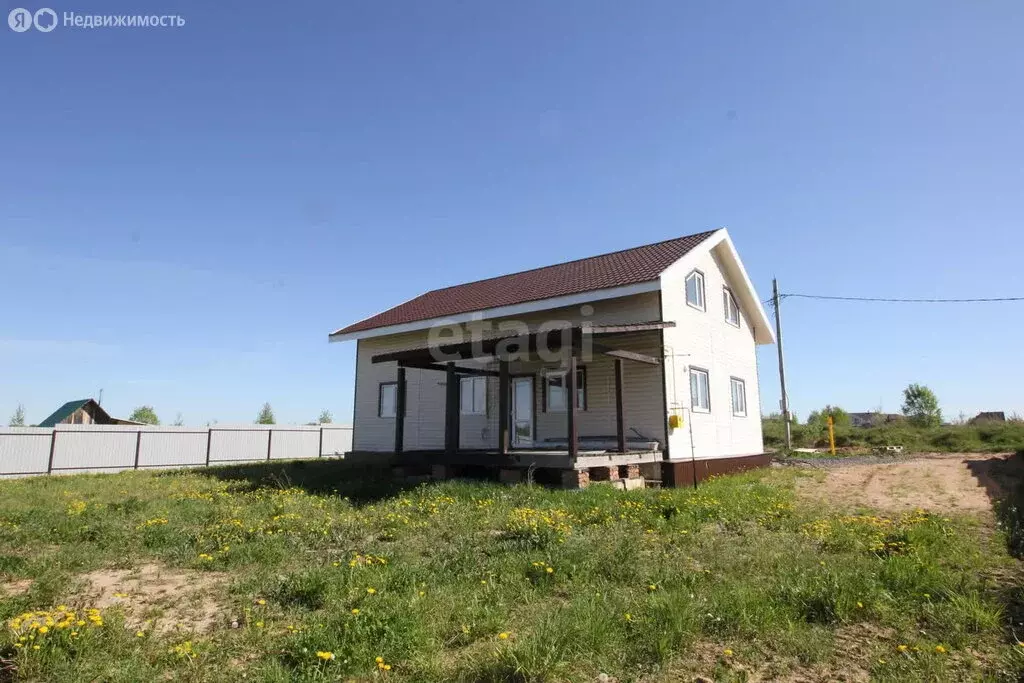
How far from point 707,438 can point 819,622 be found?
11.3 meters

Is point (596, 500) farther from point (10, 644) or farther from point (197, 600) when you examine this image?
point (10, 644)

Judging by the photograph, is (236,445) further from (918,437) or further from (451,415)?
(918,437)

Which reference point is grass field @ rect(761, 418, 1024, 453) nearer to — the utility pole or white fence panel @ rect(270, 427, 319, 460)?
the utility pole

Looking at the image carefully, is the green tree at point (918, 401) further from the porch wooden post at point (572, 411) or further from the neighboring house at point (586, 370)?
the porch wooden post at point (572, 411)

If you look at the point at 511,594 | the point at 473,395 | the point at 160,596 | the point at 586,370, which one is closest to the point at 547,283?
the point at 586,370

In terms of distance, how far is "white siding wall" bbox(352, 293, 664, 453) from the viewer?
14.9 meters

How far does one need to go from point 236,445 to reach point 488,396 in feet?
47.5

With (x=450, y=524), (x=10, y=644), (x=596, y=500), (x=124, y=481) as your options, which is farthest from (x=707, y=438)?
(x=124, y=481)

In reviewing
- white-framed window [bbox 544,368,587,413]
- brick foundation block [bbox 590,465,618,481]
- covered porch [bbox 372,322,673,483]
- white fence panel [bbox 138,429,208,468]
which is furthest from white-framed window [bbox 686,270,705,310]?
white fence panel [bbox 138,429,208,468]

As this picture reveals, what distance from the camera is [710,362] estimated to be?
55.9 feet

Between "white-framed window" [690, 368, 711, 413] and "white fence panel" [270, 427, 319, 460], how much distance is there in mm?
19494

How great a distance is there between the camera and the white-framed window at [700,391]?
51.7 ft

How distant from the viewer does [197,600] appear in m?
5.77

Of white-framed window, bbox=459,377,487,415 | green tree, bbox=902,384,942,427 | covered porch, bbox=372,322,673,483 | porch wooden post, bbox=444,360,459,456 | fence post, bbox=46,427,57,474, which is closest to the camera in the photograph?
covered porch, bbox=372,322,673,483
